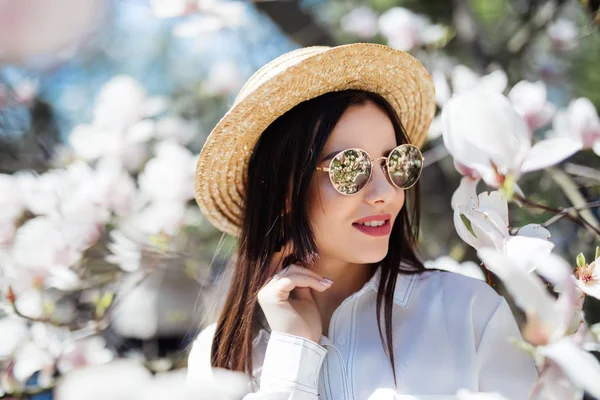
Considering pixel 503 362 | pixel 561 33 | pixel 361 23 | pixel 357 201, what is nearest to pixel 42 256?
pixel 357 201

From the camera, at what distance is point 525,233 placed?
949 millimetres

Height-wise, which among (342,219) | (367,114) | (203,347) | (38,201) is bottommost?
(203,347)

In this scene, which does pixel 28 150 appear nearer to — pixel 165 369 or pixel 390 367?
pixel 165 369

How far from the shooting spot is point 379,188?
1127 mm

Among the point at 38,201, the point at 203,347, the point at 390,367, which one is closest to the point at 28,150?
the point at 38,201

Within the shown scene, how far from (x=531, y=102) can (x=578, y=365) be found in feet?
3.37

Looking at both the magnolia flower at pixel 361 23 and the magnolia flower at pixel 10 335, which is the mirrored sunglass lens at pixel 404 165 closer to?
the magnolia flower at pixel 10 335

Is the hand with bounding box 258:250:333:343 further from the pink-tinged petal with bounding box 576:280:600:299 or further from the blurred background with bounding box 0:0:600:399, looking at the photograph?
the pink-tinged petal with bounding box 576:280:600:299

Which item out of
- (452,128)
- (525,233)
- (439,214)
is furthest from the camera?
(439,214)

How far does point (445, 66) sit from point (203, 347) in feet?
5.11

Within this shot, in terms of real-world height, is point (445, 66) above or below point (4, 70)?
above

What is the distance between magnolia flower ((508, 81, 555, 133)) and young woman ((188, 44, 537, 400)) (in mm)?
268

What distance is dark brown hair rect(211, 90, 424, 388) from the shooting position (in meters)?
1.18

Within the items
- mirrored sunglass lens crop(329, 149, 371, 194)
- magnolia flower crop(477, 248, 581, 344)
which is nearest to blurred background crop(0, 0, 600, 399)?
mirrored sunglass lens crop(329, 149, 371, 194)
